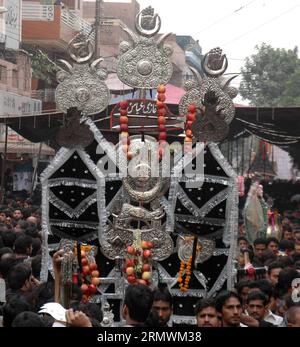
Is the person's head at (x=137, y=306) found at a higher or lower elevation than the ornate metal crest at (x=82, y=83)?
lower

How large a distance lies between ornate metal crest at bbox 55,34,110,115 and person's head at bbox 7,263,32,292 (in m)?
2.11

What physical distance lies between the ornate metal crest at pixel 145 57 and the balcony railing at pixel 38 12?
72.0 feet

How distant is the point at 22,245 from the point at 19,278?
5.54 ft

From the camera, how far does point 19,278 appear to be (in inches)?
275

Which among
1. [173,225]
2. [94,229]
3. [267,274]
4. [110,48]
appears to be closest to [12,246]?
[94,229]

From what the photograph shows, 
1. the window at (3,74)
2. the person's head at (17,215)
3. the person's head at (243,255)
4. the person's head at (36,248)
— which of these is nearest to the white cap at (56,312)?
the person's head at (36,248)

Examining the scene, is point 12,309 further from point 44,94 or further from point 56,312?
point 44,94

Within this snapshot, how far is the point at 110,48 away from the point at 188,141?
92.7 feet

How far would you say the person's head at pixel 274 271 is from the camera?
8.13 metres

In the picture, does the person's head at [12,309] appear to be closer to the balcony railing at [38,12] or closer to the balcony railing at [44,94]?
the balcony railing at [44,94]

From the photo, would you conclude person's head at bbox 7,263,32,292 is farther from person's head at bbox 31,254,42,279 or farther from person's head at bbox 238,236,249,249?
→ person's head at bbox 238,236,249,249

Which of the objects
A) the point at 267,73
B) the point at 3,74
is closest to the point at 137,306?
the point at 3,74

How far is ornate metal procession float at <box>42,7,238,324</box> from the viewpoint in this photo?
27.2 feet
